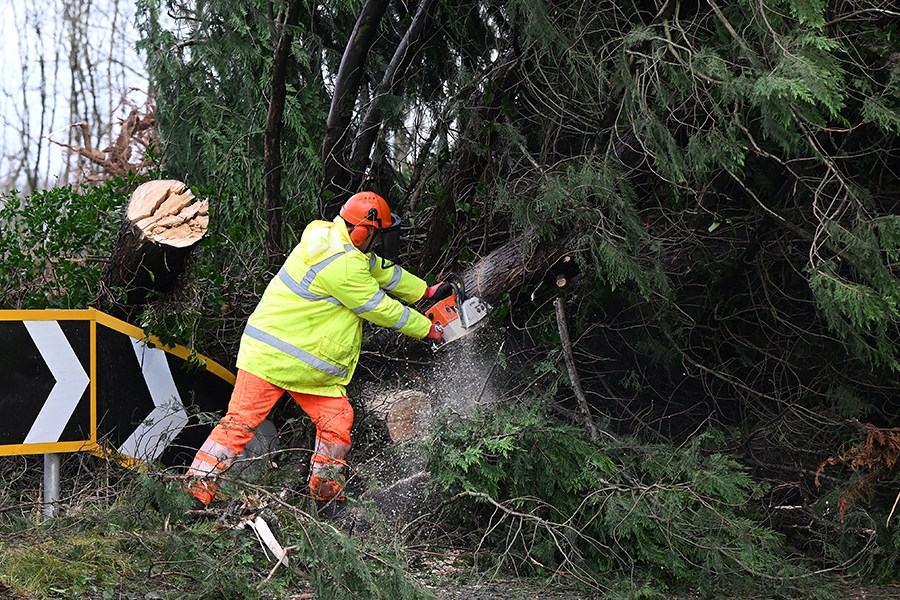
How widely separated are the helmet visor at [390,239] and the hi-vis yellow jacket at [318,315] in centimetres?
11

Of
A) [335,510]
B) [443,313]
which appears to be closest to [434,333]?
[443,313]

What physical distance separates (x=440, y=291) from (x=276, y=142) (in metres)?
1.58

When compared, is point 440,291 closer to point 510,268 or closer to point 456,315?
point 456,315

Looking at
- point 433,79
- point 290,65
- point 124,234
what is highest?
point 290,65

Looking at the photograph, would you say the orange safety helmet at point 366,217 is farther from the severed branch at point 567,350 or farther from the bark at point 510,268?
the severed branch at point 567,350

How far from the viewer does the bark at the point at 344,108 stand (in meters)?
4.68

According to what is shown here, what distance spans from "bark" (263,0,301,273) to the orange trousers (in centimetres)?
117

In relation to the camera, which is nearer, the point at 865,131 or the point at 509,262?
the point at 865,131

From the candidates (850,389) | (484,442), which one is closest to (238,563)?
(484,442)

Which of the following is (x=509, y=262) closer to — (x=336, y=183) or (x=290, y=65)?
(x=336, y=183)

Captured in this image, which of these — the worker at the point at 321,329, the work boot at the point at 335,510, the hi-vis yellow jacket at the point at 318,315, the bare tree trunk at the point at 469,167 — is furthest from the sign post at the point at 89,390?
the bare tree trunk at the point at 469,167

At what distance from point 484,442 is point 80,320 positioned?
245 centimetres

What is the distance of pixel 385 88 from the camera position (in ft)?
16.8

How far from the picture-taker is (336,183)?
517 centimetres
